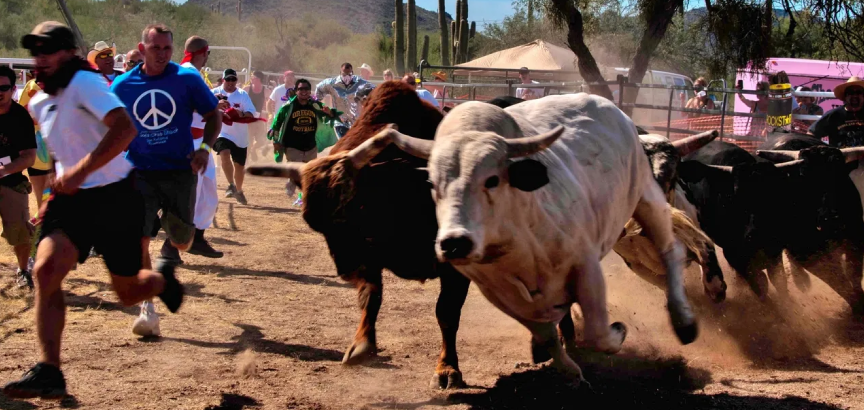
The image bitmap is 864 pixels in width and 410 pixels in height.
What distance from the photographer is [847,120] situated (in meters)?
8.40

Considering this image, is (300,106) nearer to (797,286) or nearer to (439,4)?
(797,286)

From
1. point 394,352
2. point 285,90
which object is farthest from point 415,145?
point 285,90

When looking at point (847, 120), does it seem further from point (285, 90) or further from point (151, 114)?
point (285, 90)

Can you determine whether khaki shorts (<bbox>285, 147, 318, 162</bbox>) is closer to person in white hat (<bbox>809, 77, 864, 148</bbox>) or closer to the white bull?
person in white hat (<bbox>809, 77, 864, 148</bbox>)

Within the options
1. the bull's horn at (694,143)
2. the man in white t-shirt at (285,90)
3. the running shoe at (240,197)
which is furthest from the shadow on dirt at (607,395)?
the man in white t-shirt at (285,90)

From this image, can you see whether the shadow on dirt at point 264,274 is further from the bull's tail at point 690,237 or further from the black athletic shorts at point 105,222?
the black athletic shorts at point 105,222

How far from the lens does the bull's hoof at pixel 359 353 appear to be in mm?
5477

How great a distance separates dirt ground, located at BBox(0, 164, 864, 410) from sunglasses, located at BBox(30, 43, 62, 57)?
5.86 ft

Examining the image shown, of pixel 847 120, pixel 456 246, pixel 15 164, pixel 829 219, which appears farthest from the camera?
pixel 847 120

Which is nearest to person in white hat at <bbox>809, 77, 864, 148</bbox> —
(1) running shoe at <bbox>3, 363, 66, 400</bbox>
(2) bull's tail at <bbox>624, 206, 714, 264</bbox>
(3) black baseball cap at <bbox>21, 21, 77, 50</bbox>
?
(2) bull's tail at <bbox>624, 206, 714, 264</bbox>

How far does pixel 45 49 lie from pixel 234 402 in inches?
80.1

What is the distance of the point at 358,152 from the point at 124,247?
1309 millimetres

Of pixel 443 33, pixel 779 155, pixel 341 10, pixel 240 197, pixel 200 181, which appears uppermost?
pixel 341 10

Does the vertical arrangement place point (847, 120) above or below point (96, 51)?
below
